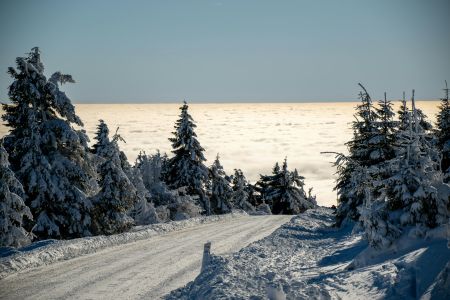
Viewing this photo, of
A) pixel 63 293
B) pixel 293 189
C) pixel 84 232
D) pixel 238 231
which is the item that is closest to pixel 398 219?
pixel 63 293

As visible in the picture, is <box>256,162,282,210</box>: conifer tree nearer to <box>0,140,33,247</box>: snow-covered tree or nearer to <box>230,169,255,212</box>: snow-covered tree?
<box>230,169,255,212</box>: snow-covered tree

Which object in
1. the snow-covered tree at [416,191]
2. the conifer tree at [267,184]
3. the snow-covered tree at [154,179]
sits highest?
the snow-covered tree at [416,191]

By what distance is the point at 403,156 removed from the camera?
39.8 feet

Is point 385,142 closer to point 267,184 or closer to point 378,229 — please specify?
point 378,229

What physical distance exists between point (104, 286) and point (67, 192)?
13420 millimetres

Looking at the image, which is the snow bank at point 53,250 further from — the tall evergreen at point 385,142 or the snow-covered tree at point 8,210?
the tall evergreen at point 385,142

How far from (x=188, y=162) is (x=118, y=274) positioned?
33.7 meters

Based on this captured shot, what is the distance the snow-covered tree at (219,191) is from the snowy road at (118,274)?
35552 mm

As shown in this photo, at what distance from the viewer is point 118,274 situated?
1185 cm

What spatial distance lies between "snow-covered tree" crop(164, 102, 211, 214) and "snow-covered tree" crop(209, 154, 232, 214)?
746 cm

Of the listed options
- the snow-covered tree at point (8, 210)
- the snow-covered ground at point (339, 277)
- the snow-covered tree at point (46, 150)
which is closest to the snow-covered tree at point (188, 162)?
the snow-covered tree at point (46, 150)

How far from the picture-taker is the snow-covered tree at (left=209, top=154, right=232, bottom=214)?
53.6 meters

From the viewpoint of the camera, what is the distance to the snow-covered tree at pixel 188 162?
4509 centimetres

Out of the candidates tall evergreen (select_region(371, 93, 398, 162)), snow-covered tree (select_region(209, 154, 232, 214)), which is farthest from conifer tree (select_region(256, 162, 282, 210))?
tall evergreen (select_region(371, 93, 398, 162))
